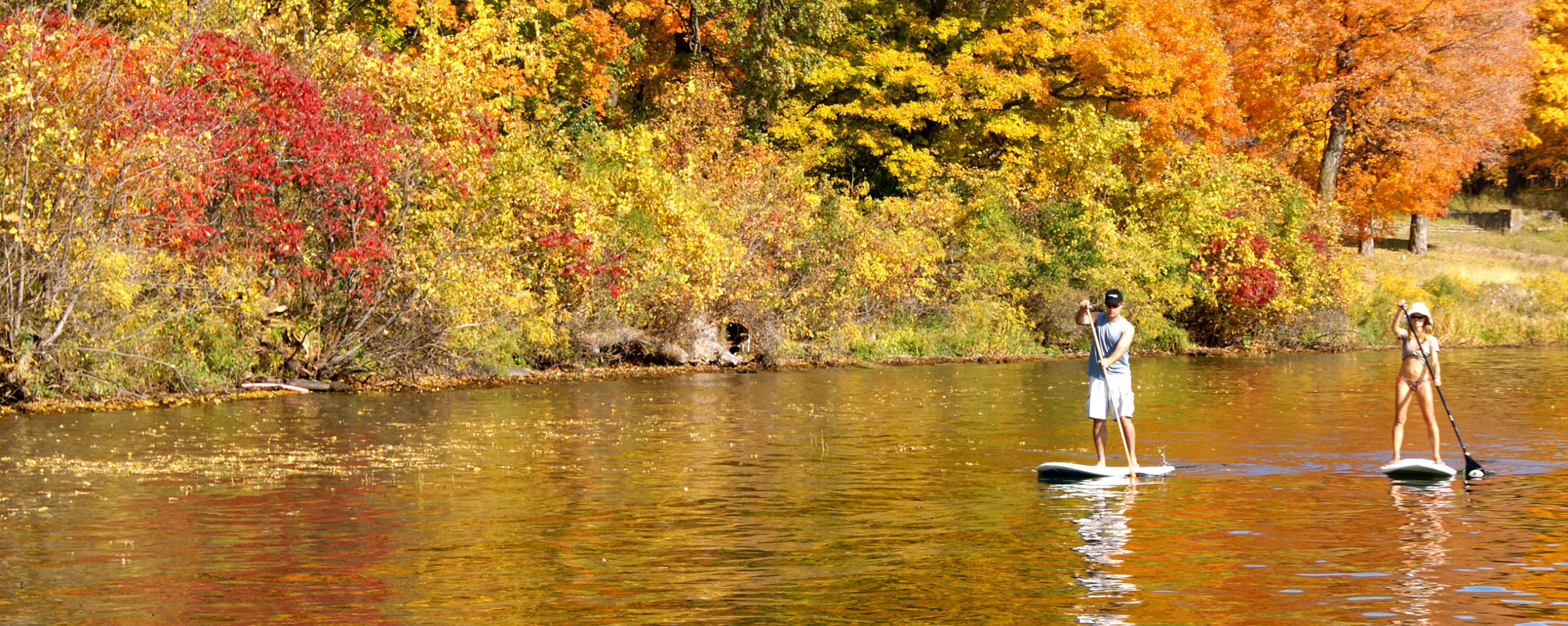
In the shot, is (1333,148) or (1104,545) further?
(1333,148)

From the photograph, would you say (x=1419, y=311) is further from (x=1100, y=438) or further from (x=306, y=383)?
(x=306, y=383)

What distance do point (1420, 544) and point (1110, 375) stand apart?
5.11 m

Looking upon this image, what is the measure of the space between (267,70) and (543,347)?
8.45 meters

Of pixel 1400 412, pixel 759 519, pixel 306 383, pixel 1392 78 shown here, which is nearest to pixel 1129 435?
pixel 1400 412

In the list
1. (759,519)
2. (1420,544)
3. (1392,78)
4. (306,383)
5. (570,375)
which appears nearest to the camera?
(1420,544)

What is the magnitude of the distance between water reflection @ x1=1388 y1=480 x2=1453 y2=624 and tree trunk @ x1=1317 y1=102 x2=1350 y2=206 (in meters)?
38.7

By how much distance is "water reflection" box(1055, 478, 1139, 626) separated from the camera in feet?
33.3

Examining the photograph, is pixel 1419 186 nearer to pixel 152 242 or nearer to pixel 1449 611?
pixel 152 242

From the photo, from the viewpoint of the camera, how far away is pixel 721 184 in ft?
123

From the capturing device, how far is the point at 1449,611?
9922 mm

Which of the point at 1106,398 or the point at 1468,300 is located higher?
the point at 1468,300

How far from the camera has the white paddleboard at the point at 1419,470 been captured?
16.4 metres

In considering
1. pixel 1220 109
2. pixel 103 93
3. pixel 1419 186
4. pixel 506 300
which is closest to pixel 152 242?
pixel 103 93

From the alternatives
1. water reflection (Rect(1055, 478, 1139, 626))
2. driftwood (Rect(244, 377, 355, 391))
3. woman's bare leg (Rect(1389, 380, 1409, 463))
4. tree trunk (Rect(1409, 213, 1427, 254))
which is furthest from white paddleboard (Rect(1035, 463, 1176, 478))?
tree trunk (Rect(1409, 213, 1427, 254))
